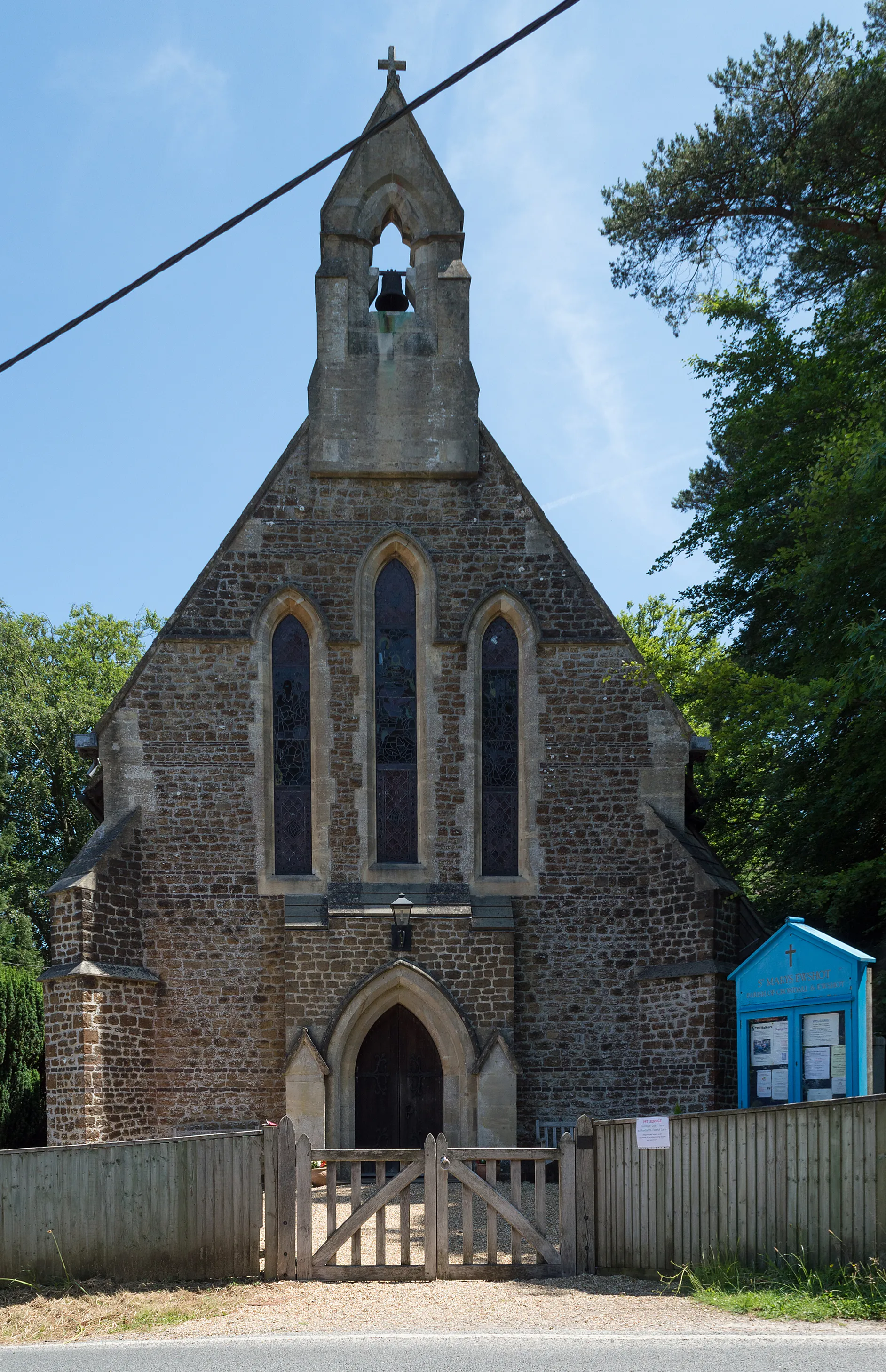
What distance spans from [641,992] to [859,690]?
4.69 m

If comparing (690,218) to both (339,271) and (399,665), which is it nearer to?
(339,271)

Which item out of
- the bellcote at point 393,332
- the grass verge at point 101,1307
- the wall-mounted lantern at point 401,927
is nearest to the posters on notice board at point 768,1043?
the grass verge at point 101,1307

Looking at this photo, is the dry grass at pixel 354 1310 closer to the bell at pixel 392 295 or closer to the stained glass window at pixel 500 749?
the stained glass window at pixel 500 749

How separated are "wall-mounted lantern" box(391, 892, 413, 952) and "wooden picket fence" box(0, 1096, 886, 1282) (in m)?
6.14

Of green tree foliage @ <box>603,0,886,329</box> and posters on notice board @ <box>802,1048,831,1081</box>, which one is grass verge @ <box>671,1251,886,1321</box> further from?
green tree foliage @ <box>603,0,886,329</box>

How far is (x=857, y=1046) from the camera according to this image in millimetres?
10250

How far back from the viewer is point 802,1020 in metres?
10.8

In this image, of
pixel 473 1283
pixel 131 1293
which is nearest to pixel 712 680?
pixel 473 1283

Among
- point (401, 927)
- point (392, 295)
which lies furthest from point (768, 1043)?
point (392, 295)

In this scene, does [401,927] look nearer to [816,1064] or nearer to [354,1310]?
[816,1064]

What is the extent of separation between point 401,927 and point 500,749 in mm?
2635

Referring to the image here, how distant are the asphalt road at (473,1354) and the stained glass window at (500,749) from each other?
947cm

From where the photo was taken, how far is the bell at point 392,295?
62.5 ft

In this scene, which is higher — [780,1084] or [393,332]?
[393,332]
